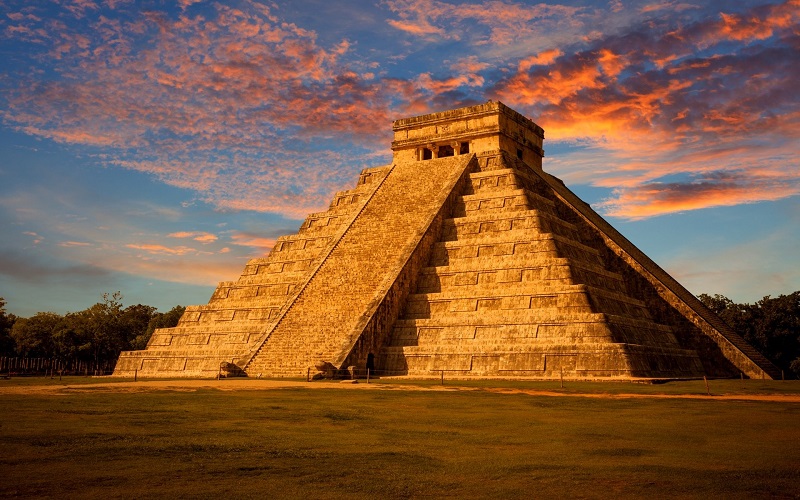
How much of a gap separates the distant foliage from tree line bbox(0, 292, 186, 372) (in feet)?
140

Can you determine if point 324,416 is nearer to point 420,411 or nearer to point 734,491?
point 420,411

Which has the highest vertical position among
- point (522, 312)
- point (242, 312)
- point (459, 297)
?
point (459, 297)

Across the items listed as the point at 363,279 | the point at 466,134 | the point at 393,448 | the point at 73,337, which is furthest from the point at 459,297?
the point at 73,337

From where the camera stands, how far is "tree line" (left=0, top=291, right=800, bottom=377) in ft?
141

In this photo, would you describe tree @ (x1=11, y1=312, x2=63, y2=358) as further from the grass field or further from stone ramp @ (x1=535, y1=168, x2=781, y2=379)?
the grass field

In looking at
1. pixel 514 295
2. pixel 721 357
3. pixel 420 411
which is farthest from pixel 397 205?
pixel 420 411

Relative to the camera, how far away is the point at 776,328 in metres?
43.0

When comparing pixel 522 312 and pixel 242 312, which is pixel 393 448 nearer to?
pixel 522 312

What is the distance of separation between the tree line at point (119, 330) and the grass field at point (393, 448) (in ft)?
96.7

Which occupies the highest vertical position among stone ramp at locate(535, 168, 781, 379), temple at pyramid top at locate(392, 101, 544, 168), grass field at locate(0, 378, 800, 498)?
temple at pyramid top at locate(392, 101, 544, 168)

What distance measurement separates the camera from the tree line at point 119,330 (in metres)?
43.1

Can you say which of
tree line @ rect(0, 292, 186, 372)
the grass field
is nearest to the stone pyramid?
the grass field

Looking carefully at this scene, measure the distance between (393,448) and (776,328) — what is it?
39.6 meters

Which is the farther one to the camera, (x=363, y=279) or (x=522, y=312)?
(x=363, y=279)
